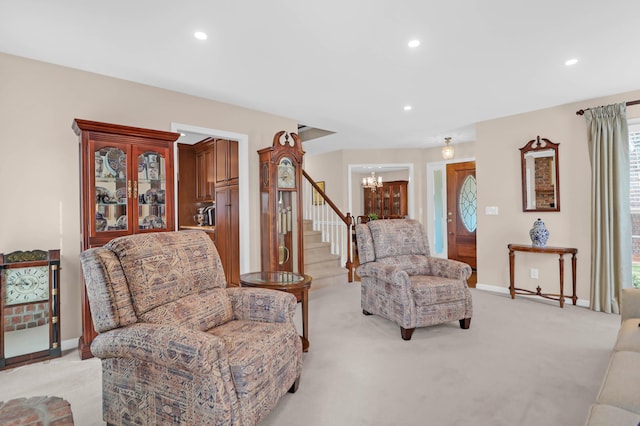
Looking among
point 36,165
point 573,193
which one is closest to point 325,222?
point 573,193

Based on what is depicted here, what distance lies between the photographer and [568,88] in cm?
356

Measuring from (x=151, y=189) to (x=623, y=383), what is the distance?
3.46 metres

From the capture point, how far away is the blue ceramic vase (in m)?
4.06

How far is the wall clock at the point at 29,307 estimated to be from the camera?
252cm

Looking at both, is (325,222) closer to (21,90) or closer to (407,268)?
(407,268)

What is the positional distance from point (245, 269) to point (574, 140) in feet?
14.1

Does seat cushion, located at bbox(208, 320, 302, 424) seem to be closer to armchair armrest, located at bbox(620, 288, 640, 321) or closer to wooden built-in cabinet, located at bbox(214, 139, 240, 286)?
armchair armrest, located at bbox(620, 288, 640, 321)

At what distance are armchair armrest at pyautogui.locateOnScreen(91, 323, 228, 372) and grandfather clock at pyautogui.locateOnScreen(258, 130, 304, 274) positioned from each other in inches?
95.1

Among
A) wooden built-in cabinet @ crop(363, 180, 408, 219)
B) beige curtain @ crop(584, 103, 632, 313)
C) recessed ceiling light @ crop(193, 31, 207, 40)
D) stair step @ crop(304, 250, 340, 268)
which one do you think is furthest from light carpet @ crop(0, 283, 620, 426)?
wooden built-in cabinet @ crop(363, 180, 408, 219)

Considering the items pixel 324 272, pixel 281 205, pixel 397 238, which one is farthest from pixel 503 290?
pixel 281 205

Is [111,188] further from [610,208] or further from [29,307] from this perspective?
[610,208]

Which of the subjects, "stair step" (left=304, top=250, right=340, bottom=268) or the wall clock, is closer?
the wall clock

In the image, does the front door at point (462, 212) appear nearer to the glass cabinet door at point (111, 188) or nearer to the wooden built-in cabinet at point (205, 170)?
the wooden built-in cabinet at point (205, 170)

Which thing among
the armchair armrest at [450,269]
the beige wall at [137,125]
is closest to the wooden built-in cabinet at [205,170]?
Answer: the beige wall at [137,125]
